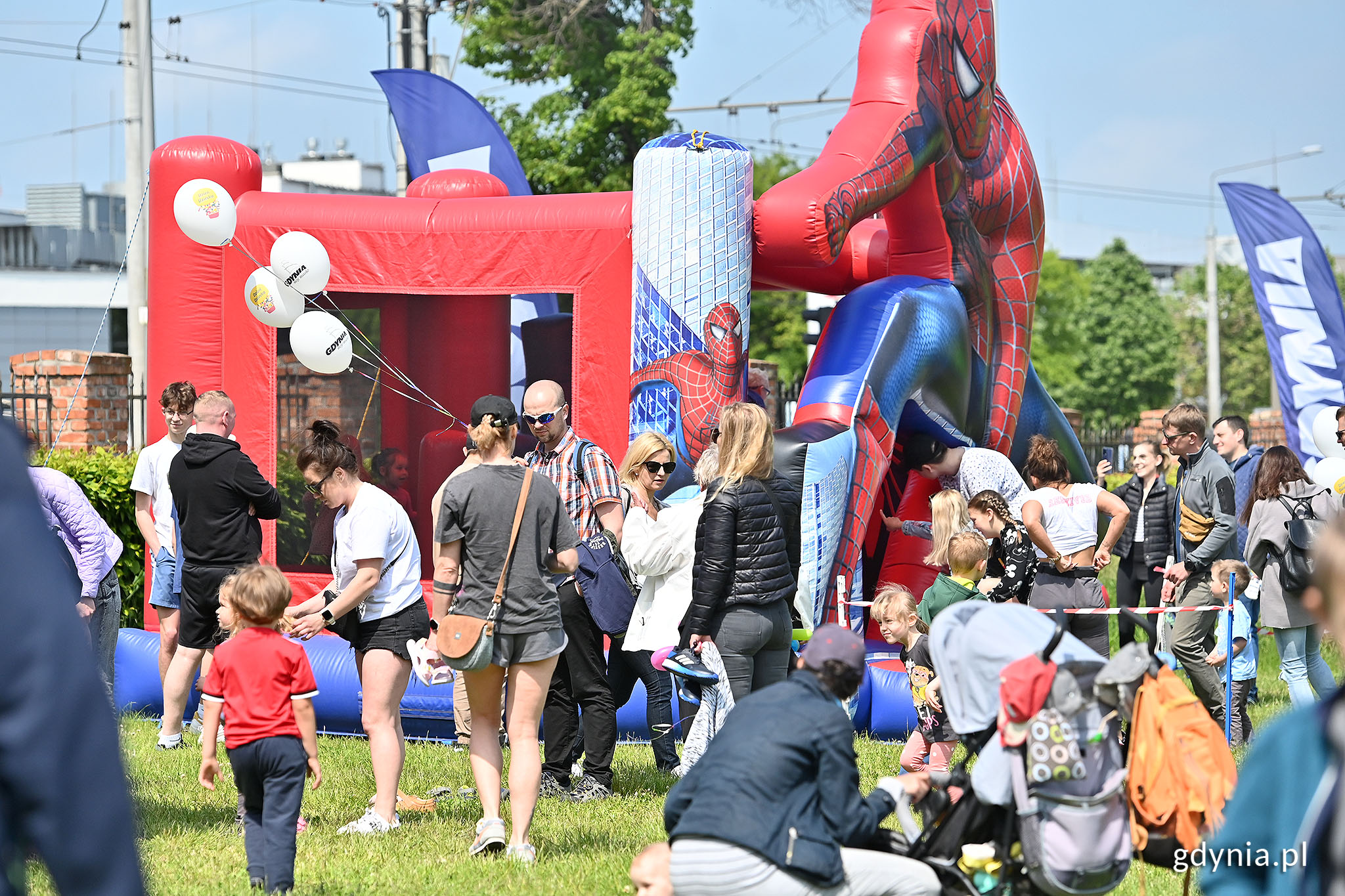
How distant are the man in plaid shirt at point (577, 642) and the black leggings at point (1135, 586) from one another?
146 inches

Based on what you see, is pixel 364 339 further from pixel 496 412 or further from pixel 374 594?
pixel 496 412

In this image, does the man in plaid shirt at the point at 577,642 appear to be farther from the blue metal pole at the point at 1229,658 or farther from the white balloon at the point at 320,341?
the blue metal pole at the point at 1229,658

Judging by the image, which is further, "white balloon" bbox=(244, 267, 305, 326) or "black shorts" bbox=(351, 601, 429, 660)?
"white balloon" bbox=(244, 267, 305, 326)

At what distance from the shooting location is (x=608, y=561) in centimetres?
610

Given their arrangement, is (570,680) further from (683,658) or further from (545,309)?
(545,309)

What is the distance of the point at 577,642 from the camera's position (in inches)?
240

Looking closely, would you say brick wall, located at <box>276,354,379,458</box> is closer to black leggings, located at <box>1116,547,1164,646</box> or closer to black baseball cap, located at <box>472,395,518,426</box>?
black baseball cap, located at <box>472,395,518,426</box>

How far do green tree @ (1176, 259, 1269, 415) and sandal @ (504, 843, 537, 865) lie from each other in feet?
153

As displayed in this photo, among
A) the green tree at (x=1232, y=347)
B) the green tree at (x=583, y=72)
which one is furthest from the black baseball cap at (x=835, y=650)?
the green tree at (x=1232, y=347)

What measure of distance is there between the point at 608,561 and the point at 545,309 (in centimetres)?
280

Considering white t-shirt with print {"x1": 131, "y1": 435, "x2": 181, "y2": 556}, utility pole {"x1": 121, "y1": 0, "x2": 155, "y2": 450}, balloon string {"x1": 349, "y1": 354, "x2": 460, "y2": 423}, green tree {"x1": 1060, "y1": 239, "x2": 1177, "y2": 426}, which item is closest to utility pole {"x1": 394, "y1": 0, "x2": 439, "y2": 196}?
utility pole {"x1": 121, "y1": 0, "x2": 155, "y2": 450}

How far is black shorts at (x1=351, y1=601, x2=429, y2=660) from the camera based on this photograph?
5.42 meters

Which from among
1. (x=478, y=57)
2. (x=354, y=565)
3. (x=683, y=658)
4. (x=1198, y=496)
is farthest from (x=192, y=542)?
(x=478, y=57)

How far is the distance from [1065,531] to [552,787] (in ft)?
9.65
